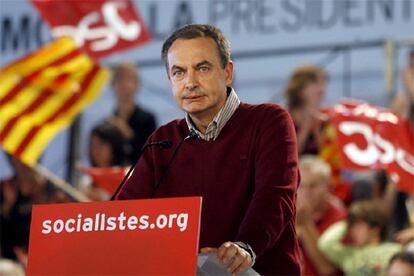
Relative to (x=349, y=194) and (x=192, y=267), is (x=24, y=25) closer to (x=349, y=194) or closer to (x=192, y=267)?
(x=349, y=194)

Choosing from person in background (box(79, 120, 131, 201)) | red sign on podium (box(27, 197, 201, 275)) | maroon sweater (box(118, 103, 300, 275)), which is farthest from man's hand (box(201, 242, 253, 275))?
person in background (box(79, 120, 131, 201))

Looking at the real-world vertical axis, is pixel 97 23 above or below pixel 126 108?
above

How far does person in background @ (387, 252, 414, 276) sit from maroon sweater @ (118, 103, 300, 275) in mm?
2144

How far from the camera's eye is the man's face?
3.88 meters

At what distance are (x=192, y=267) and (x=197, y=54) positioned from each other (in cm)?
72

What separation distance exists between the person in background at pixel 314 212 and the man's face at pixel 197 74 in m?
3.28

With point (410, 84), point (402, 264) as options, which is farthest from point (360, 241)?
point (410, 84)

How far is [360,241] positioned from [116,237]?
3.45 metres

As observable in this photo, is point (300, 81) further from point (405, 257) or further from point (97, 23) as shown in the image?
point (405, 257)

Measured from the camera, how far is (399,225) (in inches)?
295

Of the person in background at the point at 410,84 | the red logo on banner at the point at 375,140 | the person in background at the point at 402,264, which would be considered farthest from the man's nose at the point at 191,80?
the person in background at the point at 410,84

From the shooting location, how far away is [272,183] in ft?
12.4

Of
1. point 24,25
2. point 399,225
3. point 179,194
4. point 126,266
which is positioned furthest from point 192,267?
point 24,25

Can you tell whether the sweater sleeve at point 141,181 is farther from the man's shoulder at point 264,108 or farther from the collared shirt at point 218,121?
the man's shoulder at point 264,108
